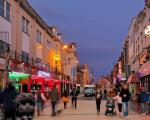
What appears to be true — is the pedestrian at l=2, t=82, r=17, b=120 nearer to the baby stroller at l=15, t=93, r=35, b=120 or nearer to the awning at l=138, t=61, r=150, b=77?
the baby stroller at l=15, t=93, r=35, b=120

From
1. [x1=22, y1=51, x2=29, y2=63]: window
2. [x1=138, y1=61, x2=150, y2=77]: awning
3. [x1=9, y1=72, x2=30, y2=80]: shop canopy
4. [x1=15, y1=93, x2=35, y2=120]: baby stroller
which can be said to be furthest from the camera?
[x1=22, y1=51, x2=29, y2=63]: window

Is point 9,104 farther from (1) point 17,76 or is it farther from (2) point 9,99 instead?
(1) point 17,76

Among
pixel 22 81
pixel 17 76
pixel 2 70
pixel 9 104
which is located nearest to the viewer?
pixel 9 104

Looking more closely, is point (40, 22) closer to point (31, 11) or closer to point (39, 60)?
→ point (39, 60)

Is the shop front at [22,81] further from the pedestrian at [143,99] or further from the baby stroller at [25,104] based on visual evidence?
the baby stroller at [25,104]

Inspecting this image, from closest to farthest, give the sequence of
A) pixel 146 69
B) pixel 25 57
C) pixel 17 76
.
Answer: pixel 146 69, pixel 17 76, pixel 25 57

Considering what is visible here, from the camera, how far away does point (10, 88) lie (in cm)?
1859

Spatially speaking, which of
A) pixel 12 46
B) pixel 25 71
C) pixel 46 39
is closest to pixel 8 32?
pixel 12 46

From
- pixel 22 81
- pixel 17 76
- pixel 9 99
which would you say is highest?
pixel 17 76

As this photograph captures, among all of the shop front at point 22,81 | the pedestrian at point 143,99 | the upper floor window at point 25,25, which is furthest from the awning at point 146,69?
the upper floor window at point 25,25

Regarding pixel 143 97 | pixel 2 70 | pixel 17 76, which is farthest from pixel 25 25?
pixel 143 97

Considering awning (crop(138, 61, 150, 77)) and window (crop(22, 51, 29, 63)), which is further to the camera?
window (crop(22, 51, 29, 63))

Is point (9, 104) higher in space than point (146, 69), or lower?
lower

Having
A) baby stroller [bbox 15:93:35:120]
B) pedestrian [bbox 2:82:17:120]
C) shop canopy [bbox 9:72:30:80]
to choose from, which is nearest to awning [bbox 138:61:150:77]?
shop canopy [bbox 9:72:30:80]
